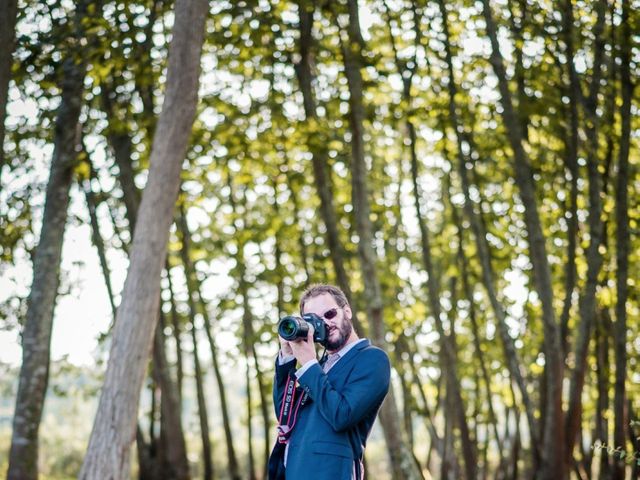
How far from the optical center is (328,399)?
4.34 m

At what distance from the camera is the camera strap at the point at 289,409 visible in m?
4.60

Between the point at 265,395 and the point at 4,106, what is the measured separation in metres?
13.9

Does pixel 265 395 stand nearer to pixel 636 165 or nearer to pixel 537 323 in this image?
pixel 537 323

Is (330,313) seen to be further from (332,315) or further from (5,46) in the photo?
(5,46)

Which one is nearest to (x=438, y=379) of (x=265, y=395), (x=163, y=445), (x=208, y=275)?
(x=265, y=395)

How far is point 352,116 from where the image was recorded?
14172mm

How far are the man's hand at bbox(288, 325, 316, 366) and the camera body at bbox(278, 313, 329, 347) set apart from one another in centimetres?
4

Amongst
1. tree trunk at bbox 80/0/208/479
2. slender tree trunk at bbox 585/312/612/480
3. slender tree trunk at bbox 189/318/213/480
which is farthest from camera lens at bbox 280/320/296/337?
slender tree trunk at bbox 189/318/213/480

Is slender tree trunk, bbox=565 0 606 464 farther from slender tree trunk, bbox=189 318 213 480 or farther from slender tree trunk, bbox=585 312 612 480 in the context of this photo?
slender tree trunk, bbox=189 318 213 480

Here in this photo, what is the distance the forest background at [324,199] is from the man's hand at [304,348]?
17.2ft

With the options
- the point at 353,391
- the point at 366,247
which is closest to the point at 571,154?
the point at 366,247

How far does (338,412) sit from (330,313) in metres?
0.50

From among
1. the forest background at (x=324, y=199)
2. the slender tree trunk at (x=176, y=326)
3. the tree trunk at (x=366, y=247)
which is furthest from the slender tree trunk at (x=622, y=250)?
the slender tree trunk at (x=176, y=326)

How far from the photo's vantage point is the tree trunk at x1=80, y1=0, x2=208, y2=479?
920cm
